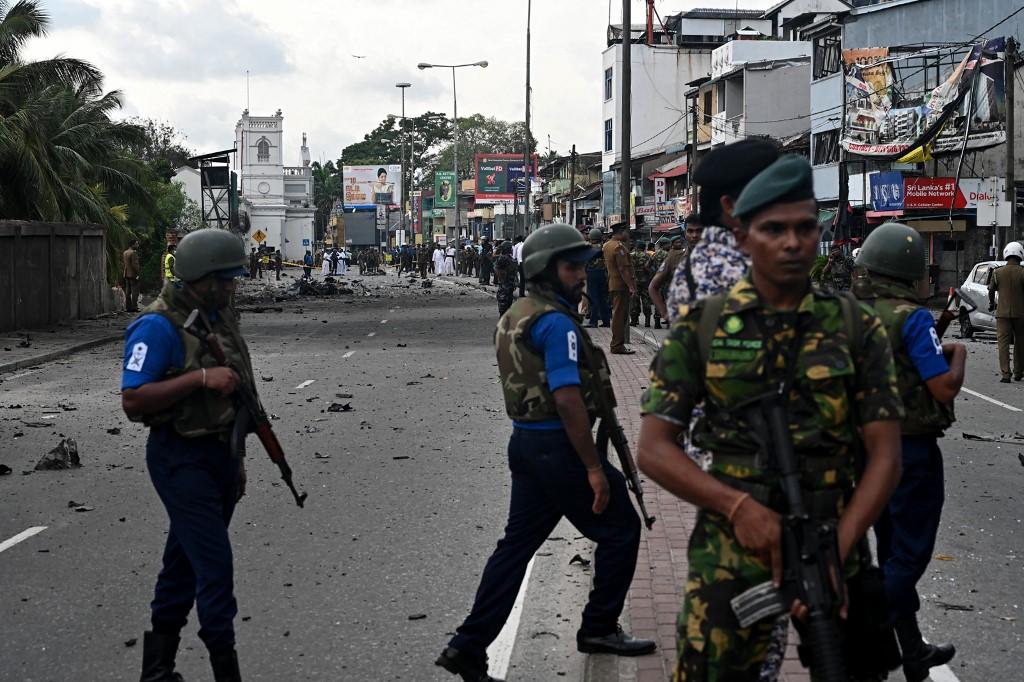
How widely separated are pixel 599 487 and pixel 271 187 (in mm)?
133493

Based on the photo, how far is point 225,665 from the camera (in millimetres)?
4906

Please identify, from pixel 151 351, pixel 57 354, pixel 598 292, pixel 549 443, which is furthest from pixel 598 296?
pixel 151 351

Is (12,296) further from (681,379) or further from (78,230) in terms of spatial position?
(681,379)

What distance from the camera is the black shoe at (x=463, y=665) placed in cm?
525

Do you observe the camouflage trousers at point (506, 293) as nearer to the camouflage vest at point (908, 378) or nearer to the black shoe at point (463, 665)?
the black shoe at point (463, 665)

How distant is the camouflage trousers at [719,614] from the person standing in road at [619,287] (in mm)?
16753

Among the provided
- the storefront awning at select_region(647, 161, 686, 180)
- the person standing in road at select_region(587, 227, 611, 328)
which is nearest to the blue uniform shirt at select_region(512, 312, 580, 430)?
the person standing in road at select_region(587, 227, 611, 328)

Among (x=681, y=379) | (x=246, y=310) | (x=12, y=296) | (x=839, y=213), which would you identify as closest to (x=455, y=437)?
(x=681, y=379)

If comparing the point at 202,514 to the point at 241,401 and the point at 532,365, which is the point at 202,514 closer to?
the point at 241,401

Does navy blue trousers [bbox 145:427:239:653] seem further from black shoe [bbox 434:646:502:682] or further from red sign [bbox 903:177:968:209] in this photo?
red sign [bbox 903:177:968:209]

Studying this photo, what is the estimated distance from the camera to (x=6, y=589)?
720 centimetres

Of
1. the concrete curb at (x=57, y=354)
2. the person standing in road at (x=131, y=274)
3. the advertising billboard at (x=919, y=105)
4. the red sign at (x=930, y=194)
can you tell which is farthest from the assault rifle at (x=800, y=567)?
the advertising billboard at (x=919, y=105)

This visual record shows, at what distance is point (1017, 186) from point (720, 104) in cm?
2098

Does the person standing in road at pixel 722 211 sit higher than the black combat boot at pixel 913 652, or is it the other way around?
the person standing in road at pixel 722 211
